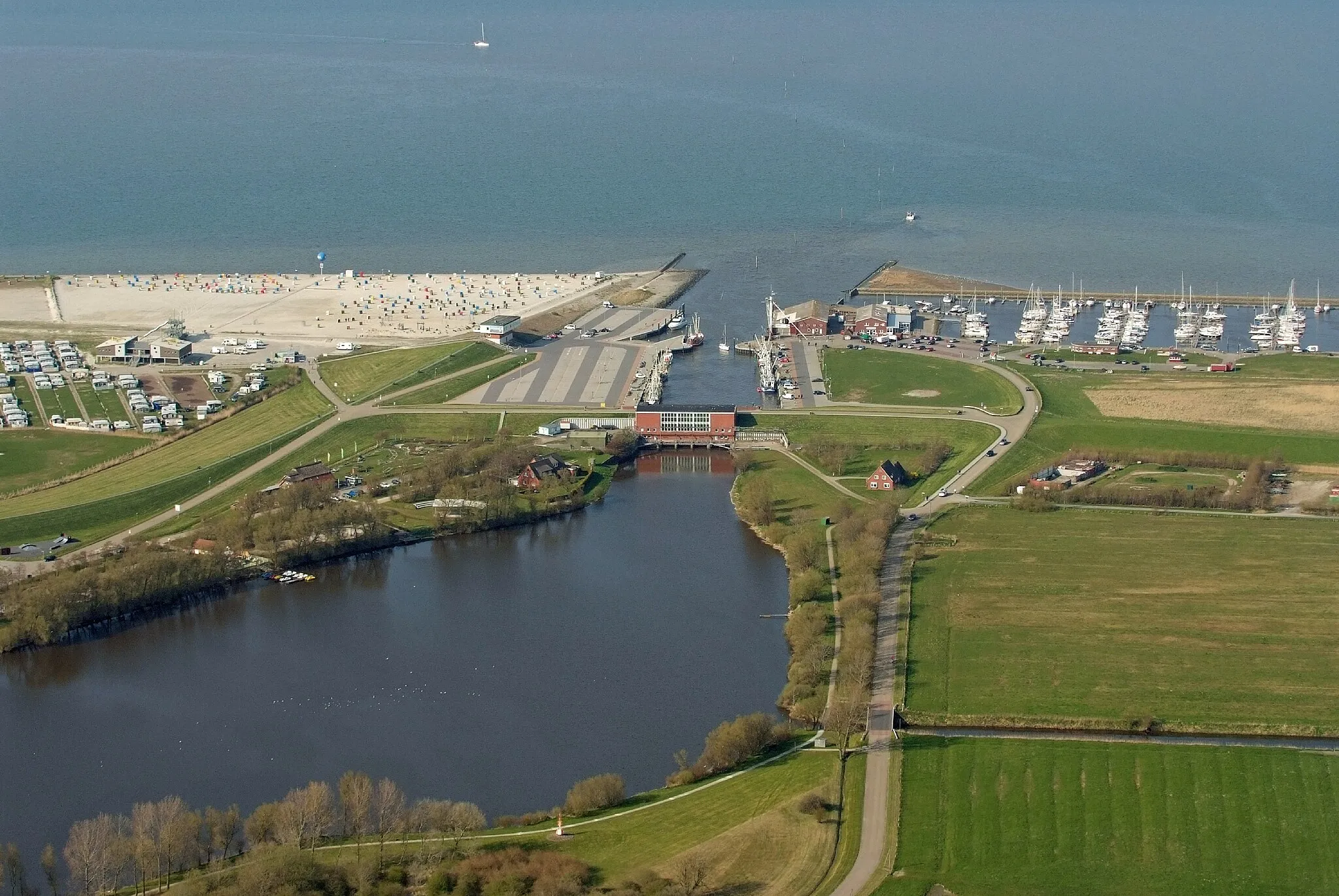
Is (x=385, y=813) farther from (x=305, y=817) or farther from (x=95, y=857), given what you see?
(x=95, y=857)

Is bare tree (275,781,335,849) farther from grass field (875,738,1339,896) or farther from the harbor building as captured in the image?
the harbor building

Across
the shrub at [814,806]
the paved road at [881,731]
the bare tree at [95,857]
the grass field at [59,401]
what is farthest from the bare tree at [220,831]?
the grass field at [59,401]

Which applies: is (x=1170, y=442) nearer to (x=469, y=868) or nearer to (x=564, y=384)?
(x=564, y=384)

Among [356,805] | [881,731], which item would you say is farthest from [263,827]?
[881,731]

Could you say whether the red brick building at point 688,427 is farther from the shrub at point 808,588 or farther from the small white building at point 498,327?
the shrub at point 808,588

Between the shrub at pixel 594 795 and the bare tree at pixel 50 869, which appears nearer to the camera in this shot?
the bare tree at pixel 50 869
